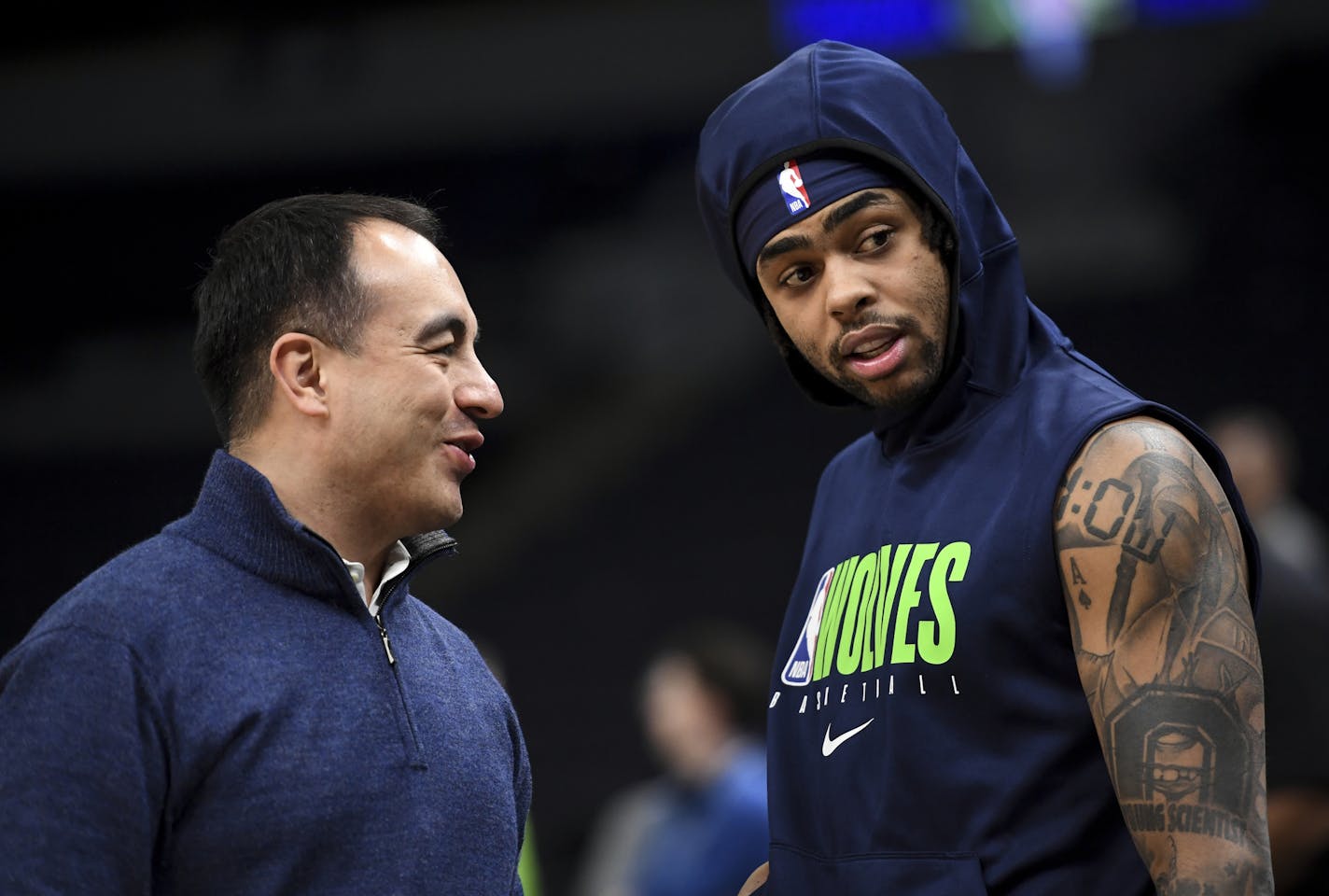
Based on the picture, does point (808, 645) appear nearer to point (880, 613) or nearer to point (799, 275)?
point (880, 613)

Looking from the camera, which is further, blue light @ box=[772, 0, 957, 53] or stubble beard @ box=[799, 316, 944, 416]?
blue light @ box=[772, 0, 957, 53]

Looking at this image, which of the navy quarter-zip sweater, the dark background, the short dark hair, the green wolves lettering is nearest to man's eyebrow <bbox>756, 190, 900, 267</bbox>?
the green wolves lettering

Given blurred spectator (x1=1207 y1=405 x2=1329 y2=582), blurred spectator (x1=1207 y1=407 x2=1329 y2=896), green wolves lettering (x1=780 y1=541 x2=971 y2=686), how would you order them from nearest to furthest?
1. green wolves lettering (x1=780 y1=541 x2=971 y2=686)
2. blurred spectator (x1=1207 y1=407 x2=1329 y2=896)
3. blurred spectator (x1=1207 y1=405 x2=1329 y2=582)

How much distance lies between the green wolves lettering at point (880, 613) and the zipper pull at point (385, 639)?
48 cm

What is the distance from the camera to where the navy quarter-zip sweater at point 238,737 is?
4.84ft

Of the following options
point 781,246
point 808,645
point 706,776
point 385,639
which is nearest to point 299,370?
point 385,639

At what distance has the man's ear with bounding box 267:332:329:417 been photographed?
177 centimetres

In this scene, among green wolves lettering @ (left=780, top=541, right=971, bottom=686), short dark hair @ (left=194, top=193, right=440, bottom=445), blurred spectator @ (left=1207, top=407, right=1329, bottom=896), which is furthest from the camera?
blurred spectator @ (left=1207, top=407, right=1329, bottom=896)

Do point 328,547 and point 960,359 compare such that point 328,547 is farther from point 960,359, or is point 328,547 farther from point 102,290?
point 102,290

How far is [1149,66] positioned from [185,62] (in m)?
4.60

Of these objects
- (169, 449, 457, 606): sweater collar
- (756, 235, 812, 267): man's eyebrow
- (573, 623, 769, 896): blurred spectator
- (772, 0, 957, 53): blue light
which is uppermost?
(772, 0, 957, 53): blue light

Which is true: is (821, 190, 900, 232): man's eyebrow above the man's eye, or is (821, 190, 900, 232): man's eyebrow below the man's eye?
above

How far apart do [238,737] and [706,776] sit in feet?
9.46

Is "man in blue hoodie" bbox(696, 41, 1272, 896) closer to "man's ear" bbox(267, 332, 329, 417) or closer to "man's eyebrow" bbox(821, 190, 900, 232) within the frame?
"man's eyebrow" bbox(821, 190, 900, 232)
